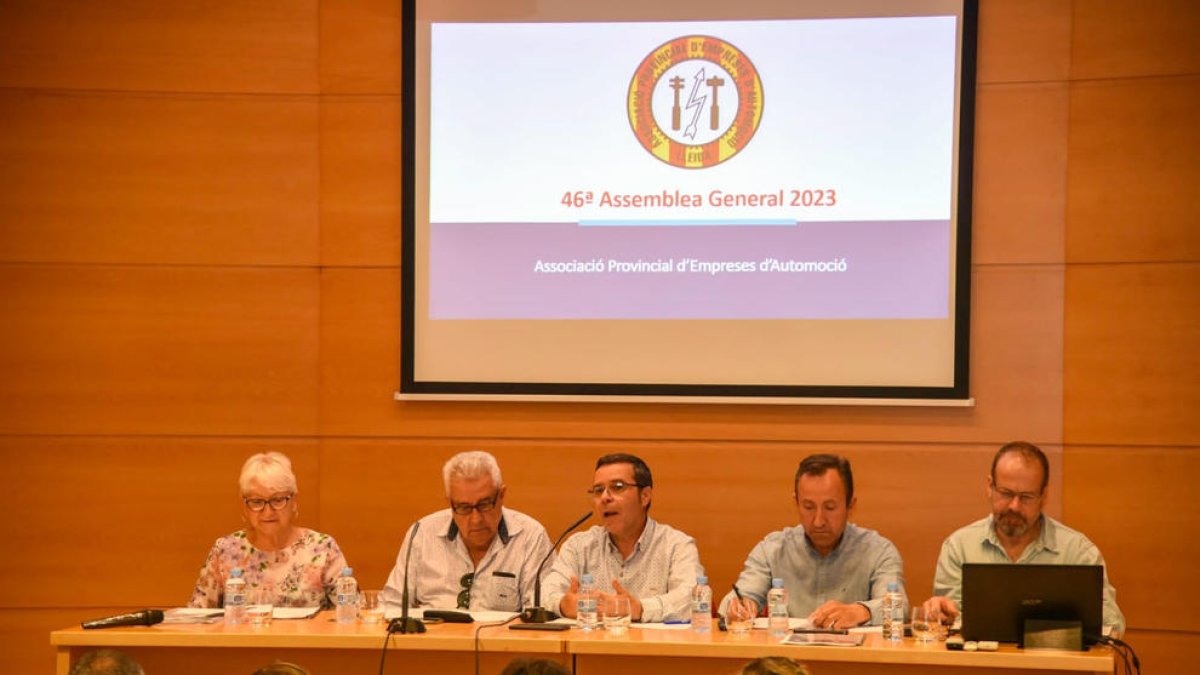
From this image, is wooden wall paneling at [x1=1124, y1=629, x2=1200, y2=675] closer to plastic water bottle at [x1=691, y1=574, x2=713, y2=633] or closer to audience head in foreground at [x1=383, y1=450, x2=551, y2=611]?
plastic water bottle at [x1=691, y1=574, x2=713, y2=633]

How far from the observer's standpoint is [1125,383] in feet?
15.3

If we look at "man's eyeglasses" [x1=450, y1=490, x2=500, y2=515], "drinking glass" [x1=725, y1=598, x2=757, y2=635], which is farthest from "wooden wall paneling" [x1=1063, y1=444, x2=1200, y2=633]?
"man's eyeglasses" [x1=450, y1=490, x2=500, y2=515]

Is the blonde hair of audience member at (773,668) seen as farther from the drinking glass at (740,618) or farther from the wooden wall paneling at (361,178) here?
the wooden wall paneling at (361,178)

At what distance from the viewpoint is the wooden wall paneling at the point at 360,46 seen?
498 centimetres

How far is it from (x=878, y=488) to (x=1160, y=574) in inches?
42.5

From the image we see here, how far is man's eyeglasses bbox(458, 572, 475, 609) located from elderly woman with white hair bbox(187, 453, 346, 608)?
421 millimetres

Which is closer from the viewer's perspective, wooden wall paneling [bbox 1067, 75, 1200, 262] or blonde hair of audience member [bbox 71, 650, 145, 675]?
blonde hair of audience member [bbox 71, 650, 145, 675]

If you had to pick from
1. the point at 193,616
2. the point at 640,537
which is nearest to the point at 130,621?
the point at 193,616

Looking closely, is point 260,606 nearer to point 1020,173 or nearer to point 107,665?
point 107,665

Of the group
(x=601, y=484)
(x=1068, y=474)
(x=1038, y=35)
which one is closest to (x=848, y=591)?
(x=601, y=484)

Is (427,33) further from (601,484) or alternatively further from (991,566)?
(991,566)

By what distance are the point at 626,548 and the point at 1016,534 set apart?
1.29 metres

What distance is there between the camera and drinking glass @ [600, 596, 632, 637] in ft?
11.9

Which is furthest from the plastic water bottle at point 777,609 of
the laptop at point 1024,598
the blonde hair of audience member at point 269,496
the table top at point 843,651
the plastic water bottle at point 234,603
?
the blonde hair of audience member at point 269,496
